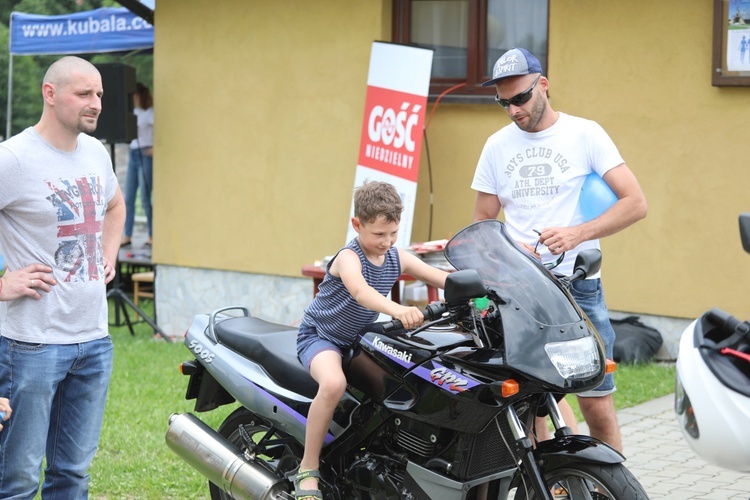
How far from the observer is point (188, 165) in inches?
447

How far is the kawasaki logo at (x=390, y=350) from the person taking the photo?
163 inches

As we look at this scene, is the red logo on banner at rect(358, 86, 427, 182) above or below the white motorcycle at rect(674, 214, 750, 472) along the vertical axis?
above

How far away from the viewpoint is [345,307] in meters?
4.48

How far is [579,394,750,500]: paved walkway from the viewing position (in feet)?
18.4

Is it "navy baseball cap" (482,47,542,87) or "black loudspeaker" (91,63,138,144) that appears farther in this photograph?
"black loudspeaker" (91,63,138,144)

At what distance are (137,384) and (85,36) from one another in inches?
374

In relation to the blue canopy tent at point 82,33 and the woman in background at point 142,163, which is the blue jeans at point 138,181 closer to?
the woman in background at point 142,163

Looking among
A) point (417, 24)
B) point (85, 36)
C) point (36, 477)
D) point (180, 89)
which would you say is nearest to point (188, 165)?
point (180, 89)

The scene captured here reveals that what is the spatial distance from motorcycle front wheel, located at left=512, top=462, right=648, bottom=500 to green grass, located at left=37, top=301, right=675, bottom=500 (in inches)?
93.4

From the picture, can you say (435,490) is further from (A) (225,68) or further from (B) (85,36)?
(B) (85,36)

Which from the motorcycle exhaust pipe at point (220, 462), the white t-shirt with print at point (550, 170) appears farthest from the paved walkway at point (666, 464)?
the motorcycle exhaust pipe at point (220, 462)

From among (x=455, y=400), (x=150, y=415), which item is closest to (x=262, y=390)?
(x=455, y=400)

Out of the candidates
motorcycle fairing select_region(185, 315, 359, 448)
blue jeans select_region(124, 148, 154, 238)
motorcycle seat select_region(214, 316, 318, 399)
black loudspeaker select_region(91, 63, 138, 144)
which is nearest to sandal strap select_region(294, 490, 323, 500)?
motorcycle fairing select_region(185, 315, 359, 448)

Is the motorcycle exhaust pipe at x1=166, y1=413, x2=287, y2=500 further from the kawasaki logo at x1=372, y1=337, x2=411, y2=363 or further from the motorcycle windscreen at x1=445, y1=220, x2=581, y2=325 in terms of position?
the motorcycle windscreen at x1=445, y1=220, x2=581, y2=325
